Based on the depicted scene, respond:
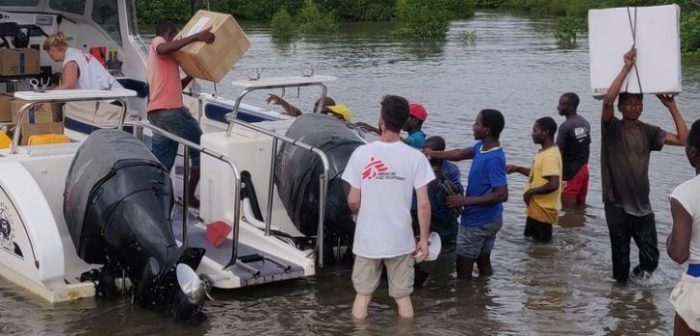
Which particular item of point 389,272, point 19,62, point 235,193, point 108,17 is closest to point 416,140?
point 235,193

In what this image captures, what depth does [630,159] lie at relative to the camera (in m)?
6.97

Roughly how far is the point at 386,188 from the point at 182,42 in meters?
3.05

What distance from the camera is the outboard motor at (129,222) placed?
6.27 metres

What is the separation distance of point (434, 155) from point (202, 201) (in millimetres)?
1805

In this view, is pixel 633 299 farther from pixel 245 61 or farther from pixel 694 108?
pixel 245 61

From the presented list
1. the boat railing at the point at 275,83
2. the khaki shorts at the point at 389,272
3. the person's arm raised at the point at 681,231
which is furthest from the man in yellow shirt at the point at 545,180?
the person's arm raised at the point at 681,231

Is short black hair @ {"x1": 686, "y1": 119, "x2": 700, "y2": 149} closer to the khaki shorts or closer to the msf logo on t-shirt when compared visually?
the msf logo on t-shirt

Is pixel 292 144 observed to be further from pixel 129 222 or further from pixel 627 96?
pixel 627 96

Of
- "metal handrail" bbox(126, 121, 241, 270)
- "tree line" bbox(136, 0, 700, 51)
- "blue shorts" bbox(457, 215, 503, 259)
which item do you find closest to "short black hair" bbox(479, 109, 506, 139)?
"blue shorts" bbox(457, 215, 503, 259)

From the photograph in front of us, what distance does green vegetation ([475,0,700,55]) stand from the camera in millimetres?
27109

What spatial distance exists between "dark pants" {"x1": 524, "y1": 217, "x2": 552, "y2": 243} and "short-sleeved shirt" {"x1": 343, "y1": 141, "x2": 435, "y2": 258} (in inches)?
112

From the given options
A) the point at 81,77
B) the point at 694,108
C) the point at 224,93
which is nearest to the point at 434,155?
the point at 81,77

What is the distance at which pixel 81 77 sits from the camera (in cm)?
872

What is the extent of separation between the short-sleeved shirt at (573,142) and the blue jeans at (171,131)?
3343 millimetres
